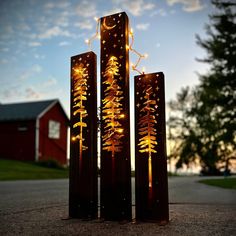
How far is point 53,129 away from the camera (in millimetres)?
32156

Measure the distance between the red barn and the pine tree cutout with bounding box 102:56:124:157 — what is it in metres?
25.8

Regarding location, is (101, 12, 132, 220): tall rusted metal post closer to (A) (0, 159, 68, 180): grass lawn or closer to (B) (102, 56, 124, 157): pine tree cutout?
(B) (102, 56, 124, 157): pine tree cutout

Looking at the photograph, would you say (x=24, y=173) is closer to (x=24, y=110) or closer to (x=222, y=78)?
(x=24, y=110)

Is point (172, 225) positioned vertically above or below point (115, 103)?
below

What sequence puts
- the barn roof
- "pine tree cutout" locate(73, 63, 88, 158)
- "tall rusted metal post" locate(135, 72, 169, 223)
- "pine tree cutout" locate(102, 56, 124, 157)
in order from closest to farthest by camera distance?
"tall rusted metal post" locate(135, 72, 169, 223)
"pine tree cutout" locate(102, 56, 124, 157)
"pine tree cutout" locate(73, 63, 88, 158)
the barn roof

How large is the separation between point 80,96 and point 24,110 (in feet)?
93.7

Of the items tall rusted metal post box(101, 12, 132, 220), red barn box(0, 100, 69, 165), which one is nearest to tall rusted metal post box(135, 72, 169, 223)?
tall rusted metal post box(101, 12, 132, 220)

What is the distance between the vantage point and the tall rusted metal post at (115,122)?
4.50 m

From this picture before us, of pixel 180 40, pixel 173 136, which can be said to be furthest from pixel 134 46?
pixel 173 136

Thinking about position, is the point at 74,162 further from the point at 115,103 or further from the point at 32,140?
the point at 32,140

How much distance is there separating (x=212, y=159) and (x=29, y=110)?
19091 mm

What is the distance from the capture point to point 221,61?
18.7m

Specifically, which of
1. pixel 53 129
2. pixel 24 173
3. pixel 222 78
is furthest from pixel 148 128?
pixel 53 129

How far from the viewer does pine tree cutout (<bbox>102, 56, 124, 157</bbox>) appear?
182 inches
